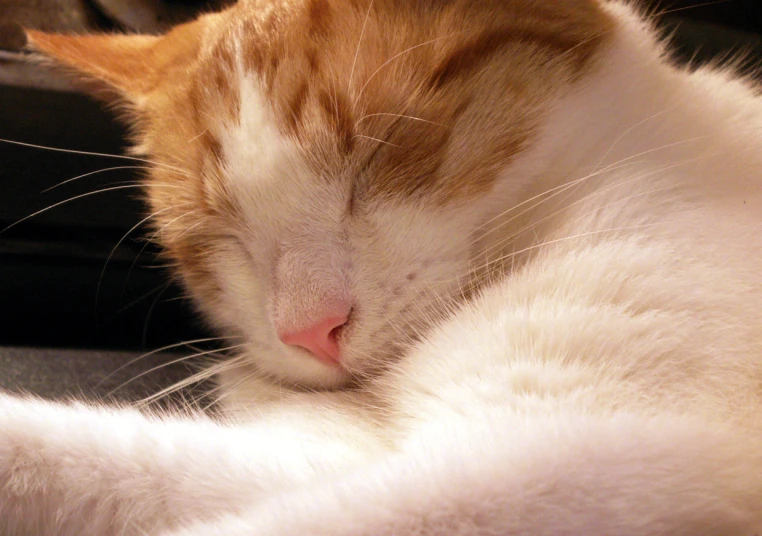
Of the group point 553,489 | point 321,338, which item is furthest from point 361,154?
point 553,489

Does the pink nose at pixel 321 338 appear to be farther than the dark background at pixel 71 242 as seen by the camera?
No

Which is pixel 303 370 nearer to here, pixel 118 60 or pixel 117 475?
pixel 117 475

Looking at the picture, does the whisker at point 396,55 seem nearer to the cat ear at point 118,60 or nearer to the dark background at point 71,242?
the cat ear at point 118,60

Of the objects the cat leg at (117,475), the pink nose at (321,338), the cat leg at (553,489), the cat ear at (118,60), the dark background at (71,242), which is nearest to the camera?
the cat leg at (553,489)

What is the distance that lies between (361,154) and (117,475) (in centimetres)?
51

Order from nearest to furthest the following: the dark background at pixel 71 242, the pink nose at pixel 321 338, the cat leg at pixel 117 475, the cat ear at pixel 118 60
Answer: the cat leg at pixel 117 475 < the pink nose at pixel 321 338 < the cat ear at pixel 118 60 < the dark background at pixel 71 242

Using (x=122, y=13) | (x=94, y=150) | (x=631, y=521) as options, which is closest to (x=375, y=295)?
(x=631, y=521)

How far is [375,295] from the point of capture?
2.70 feet

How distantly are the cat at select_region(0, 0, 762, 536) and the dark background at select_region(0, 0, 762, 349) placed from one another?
0.67m

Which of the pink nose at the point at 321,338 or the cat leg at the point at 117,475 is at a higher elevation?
the pink nose at the point at 321,338

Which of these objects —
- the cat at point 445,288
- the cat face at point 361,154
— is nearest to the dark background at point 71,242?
the cat at point 445,288

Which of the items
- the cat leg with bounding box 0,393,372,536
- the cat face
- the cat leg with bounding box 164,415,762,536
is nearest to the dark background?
the cat face

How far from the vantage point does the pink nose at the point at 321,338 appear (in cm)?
83

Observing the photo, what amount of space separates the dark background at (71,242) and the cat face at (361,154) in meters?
0.78
